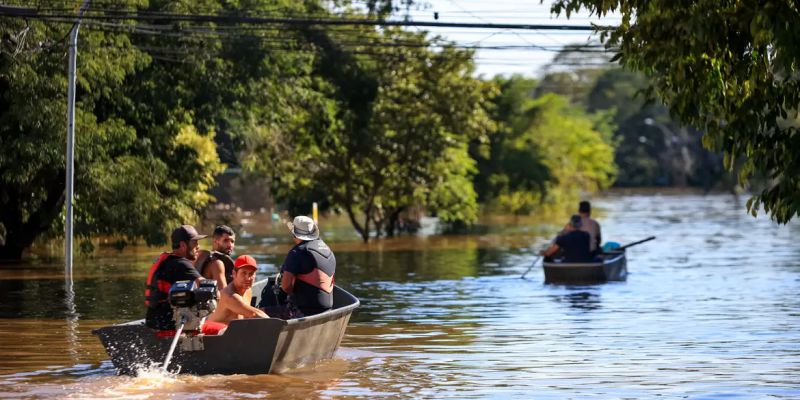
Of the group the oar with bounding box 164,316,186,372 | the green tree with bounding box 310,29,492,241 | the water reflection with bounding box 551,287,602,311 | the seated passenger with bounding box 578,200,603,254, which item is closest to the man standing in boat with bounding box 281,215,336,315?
the oar with bounding box 164,316,186,372

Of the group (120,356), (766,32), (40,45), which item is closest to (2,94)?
(40,45)

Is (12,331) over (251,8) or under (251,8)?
under

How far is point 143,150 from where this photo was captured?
34531 mm

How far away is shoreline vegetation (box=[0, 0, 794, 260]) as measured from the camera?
104ft

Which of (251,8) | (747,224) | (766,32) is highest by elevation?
(251,8)

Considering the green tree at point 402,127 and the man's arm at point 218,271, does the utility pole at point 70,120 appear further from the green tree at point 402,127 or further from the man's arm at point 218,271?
the green tree at point 402,127

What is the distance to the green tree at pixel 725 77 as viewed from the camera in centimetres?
1163

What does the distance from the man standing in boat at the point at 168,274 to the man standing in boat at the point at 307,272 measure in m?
1.54

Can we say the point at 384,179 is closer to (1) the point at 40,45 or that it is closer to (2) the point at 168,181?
(2) the point at 168,181

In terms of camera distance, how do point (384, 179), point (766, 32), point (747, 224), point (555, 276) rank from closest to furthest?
1. point (766, 32)
2. point (555, 276)
3. point (384, 179)
4. point (747, 224)

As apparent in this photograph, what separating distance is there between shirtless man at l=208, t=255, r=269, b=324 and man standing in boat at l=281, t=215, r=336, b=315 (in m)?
0.82

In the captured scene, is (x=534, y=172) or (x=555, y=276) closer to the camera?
(x=555, y=276)

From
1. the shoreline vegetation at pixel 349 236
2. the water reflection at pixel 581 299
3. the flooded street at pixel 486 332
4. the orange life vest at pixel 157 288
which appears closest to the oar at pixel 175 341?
the flooded street at pixel 486 332

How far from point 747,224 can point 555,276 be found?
35560 mm
